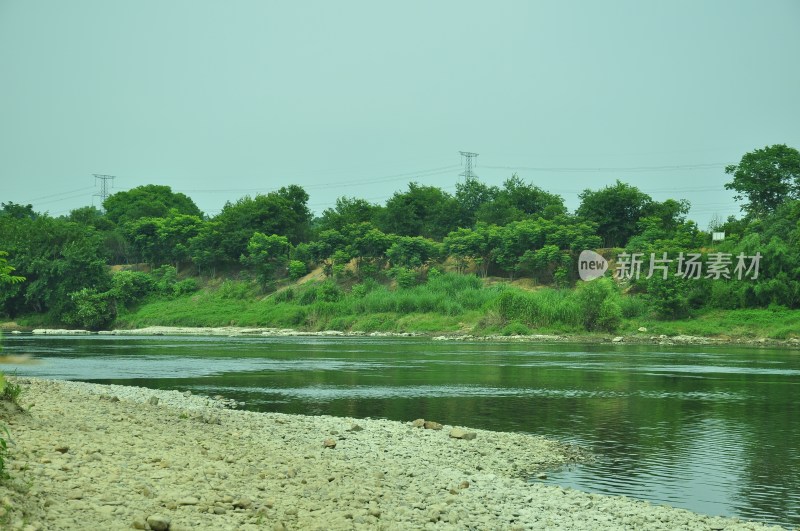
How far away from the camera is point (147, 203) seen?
399 feet

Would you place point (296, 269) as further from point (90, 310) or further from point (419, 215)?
point (90, 310)

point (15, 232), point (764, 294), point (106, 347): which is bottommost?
point (106, 347)

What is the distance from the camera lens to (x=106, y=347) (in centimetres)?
5781

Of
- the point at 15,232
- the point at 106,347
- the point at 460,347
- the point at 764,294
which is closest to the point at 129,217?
Result: the point at 15,232

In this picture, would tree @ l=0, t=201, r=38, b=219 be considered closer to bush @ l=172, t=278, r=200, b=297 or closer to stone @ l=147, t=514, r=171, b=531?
bush @ l=172, t=278, r=200, b=297

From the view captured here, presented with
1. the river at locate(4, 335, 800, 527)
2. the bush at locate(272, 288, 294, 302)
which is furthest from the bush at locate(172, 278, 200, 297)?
the river at locate(4, 335, 800, 527)

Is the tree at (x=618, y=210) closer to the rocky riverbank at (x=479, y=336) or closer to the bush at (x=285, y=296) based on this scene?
the rocky riverbank at (x=479, y=336)

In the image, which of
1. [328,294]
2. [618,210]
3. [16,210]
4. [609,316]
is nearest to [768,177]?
[618,210]

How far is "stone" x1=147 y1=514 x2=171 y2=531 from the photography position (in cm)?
923

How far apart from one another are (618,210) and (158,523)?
3237 inches

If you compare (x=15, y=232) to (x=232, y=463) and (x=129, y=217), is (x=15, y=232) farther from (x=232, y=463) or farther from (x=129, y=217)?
(x=232, y=463)

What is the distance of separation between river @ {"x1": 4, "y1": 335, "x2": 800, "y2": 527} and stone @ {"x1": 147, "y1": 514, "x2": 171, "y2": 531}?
777 cm

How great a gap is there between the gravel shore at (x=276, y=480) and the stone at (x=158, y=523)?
0.5 inches

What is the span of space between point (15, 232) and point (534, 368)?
75.8 metres
